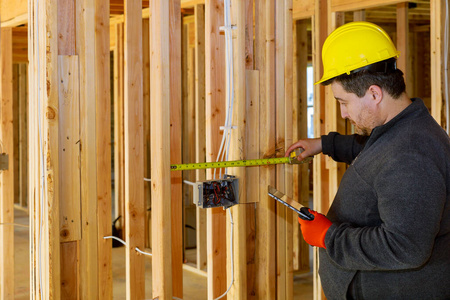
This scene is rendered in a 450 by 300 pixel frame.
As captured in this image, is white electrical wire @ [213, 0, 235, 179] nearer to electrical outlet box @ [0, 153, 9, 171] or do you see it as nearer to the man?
the man

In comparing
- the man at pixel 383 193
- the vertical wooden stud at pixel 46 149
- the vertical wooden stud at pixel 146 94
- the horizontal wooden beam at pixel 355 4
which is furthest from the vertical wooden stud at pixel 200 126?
the man at pixel 383 193

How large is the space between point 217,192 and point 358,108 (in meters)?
0.67

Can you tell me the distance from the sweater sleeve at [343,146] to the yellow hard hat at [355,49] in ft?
1.96

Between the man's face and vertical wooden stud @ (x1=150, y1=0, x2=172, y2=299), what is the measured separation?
0.65 meters

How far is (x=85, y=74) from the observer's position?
2.32 meters

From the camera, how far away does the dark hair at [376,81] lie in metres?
1.75

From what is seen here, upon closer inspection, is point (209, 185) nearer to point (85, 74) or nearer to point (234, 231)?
point (234, 231)

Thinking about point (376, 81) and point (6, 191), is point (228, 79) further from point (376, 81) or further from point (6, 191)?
point (6, 191)

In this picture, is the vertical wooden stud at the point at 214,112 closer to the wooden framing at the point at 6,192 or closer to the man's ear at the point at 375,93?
the man's ear at the point at 375,93

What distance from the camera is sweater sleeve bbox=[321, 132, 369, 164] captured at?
2.38m

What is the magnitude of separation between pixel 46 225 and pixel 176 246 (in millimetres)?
977

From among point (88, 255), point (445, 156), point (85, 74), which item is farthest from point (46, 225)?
point (445, 156)

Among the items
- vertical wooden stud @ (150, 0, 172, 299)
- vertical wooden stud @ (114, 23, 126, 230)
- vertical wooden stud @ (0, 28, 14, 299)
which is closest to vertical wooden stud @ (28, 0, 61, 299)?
vertical wooden stud @ (150, 0, 172, 299)

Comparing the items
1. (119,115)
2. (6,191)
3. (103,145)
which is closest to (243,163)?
(103,145)
